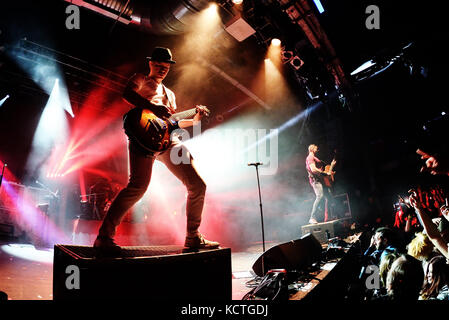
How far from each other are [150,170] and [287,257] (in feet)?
7.85

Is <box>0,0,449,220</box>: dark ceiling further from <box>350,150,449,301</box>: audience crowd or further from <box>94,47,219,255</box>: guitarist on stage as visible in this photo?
<box>94,47,219,255</box>: guitarist on stage

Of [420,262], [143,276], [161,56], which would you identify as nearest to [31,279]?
[143,276]

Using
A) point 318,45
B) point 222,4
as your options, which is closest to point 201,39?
point 222,4

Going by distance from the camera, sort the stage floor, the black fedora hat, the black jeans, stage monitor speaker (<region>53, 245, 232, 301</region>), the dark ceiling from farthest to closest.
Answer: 1. the black jeans
2. the dark ceiling
3. the stage floor
4. the black fedora hat
5. stage monitor speaker (<region>53, 245, 232, 301</region>)

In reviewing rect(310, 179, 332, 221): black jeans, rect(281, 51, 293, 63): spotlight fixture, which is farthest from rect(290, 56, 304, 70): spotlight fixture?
rect(310, 179, 332, 221): black jeans

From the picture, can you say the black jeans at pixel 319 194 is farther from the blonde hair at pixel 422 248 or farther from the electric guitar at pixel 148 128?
the electric guitar at pixel 148 128

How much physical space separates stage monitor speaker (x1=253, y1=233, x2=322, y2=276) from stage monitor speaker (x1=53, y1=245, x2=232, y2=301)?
1.36 metres

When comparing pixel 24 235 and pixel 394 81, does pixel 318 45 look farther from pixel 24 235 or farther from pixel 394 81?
pixel 24 235

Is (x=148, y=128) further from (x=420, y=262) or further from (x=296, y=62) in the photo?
(x=296, y=62)

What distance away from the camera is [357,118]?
11.2 metres

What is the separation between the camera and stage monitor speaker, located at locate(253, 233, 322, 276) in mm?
3365

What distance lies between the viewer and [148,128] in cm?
224
